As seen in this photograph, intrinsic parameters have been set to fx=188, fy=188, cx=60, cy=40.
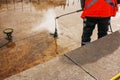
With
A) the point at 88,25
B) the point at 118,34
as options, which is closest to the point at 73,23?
the point at 88,25

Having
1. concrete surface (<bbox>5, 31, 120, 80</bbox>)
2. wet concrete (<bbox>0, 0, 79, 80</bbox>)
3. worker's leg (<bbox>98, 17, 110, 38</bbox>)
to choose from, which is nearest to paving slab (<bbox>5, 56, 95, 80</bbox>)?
concrete surface (<bbox>5, 31, 120, 80</bbox>)

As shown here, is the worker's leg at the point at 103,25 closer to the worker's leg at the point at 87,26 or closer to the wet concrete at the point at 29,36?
the worker's leg at the point at 87,26

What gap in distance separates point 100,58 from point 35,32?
11.7ft

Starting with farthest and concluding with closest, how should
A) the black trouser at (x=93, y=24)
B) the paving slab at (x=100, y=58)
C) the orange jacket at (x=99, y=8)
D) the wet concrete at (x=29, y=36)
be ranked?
the wet concrete at (x=29, y=36)
the black trouser at (x=93, y=24)
the orange jacket at (x=99, y=8)
the paving slab at (x=100, y=58)

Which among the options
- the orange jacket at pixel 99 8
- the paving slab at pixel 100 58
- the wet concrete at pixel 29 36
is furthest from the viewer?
the wet concrete at pixel 29 36

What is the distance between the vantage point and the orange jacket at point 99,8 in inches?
133

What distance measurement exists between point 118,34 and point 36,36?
303cm

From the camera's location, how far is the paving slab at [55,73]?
196 centimetres

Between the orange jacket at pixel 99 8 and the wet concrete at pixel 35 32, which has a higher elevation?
the orange jacket at pixel 99 8

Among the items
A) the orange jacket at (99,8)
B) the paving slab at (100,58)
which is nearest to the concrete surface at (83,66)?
the paving slab at (100,58)

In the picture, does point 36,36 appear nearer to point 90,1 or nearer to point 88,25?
point 88,25

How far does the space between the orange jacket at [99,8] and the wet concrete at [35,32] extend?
164 cm

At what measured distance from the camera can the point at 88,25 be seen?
12.1 ft

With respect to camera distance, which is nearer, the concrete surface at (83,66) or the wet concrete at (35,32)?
the concrete surface at (83,66)
